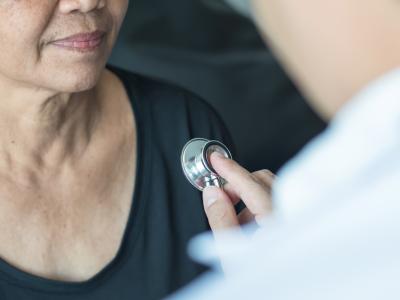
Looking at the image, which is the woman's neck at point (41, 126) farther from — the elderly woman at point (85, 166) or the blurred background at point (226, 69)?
the blurred background at point (226, 69)

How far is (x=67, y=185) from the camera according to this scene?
1.51m

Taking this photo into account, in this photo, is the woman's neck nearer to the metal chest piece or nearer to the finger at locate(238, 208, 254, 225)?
the metal chest piece

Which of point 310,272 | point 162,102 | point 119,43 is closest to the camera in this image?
point 310,272

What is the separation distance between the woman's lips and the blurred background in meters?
1.47

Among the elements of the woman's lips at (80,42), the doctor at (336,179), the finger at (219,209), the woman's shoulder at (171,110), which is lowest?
the woman's shoulder at (171,110)

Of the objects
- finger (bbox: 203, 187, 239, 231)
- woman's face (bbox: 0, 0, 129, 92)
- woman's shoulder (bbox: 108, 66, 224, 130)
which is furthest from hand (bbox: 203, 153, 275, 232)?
woman's shoulder (bbox: 108, 66, 224, 130)

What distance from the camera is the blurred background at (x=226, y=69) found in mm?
2965

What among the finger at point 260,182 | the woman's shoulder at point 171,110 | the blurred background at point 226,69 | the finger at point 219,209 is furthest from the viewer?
the blurred background at point 226,69

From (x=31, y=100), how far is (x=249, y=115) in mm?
1639

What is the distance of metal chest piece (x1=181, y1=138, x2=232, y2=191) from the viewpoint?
4.10 ft

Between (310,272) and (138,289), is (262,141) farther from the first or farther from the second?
(310,272)

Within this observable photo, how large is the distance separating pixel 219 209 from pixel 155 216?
0.47 meters

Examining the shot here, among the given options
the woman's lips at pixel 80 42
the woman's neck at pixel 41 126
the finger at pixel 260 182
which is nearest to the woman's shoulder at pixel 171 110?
the woman's neck at pixel 41 126

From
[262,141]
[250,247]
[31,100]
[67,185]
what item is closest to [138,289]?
[67,185]
